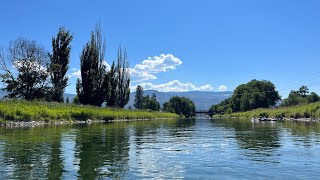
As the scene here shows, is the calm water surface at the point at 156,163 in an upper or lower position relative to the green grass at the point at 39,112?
lower

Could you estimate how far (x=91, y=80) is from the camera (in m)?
75.4

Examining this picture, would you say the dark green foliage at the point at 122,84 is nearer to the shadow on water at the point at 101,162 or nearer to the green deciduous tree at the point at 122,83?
the green deciduous tree at the point at 122,83

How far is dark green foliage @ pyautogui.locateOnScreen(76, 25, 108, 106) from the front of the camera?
2982 inches

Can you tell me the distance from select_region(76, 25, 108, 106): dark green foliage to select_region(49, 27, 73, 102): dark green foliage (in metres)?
5.59

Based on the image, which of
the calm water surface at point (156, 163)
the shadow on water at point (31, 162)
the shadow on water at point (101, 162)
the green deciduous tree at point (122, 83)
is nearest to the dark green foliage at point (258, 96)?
the green deciduous tree at point (122, 83)

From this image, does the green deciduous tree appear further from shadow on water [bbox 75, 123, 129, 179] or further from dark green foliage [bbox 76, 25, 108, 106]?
shadow on water [bbox 75, 123, 129, 179]

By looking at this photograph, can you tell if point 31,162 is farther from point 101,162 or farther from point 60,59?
point 60,59

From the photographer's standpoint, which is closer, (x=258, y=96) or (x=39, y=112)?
(x=39, y=112)

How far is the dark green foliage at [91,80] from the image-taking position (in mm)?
75750

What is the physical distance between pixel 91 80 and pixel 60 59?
812 cm

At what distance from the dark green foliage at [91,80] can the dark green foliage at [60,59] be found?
5.59m

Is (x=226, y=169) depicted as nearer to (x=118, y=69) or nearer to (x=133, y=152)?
(x=133, y=152)

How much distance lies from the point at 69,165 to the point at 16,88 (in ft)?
181

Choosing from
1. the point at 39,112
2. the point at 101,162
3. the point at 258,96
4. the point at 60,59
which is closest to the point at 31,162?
the point at 101,162
